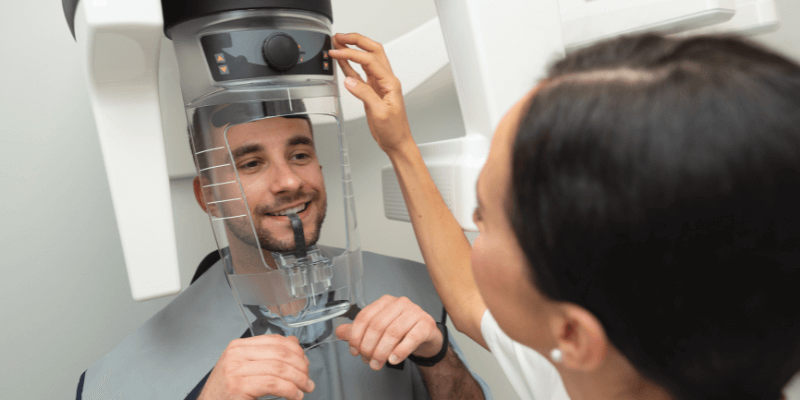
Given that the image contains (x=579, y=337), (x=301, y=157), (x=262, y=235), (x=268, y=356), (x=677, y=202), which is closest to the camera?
(x=677, y=202)

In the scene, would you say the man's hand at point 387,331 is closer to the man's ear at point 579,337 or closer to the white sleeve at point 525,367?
the white sleeve at point 525,367

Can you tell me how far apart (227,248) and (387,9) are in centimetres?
75

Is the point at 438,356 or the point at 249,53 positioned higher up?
the point at 249,53

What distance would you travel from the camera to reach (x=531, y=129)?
18.2 inches

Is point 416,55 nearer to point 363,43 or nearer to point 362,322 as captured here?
point 363,43

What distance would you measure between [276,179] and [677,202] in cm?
72

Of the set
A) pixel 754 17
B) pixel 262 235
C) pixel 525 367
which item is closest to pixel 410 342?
pixel 525 367

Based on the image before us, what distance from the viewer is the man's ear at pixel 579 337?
472 millimetres

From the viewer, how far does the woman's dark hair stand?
38cm

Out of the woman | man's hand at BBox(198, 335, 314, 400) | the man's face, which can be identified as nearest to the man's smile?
the man's face

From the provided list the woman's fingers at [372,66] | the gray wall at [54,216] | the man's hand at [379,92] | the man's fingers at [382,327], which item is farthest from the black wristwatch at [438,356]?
the gray wall at [54,216]

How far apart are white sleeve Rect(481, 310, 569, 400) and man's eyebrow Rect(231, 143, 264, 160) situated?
1.69ft

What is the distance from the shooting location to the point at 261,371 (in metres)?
0.77

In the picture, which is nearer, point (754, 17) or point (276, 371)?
point (276, 371)
